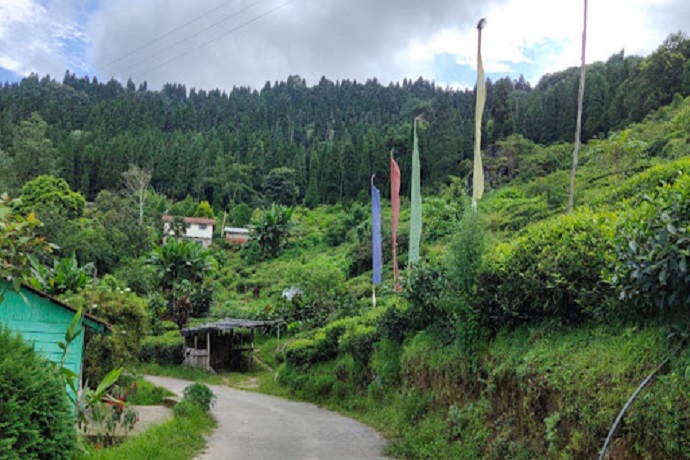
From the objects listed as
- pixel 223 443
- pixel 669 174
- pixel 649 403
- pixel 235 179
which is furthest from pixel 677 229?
pixel 235 179

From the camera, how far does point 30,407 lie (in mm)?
6215

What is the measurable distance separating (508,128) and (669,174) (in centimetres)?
5522

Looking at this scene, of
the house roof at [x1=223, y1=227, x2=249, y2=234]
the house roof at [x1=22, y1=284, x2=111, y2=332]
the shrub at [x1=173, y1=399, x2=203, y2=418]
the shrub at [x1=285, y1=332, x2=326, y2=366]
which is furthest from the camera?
the house roof at [x1=223, y1=227, x2=249, y2=234]

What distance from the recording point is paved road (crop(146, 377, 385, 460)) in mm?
9781

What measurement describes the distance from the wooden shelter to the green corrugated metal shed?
1469cm

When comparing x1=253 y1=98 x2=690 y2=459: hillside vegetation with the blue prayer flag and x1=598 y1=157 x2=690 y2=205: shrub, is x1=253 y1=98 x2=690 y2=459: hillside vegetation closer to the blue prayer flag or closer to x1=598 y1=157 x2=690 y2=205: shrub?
x1=598 y1=157 x2=690 y2=205: shrub

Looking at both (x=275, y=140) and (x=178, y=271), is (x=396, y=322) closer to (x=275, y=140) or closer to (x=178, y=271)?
(x=178, y=271)

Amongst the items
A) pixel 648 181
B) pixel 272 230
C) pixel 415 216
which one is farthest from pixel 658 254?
pixel 272 230

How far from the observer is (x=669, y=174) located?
993cm

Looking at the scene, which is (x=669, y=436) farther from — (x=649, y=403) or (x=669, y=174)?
(x=669, y=174)

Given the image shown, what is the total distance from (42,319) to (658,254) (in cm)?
991

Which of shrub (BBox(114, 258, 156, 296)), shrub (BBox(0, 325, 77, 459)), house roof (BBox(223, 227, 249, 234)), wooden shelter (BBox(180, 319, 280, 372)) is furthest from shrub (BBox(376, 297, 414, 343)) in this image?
house roof (BBox(223, 227, 249, 234))

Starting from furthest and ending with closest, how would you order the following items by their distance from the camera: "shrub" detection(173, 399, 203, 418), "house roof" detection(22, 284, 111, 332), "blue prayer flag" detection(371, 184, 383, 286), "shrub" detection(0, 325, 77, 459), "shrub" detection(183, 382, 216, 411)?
"blue prayer flag" detection(371, 184, 383, 286) < "shrub" detection(183, 382, 216, 411) < "shrub" detection(173, 399, 203, 418) < "house roof" detection(22, 284, 111, 332) < "shrub" detection(0, 325, 77, 459)

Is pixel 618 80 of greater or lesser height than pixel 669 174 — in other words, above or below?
above
